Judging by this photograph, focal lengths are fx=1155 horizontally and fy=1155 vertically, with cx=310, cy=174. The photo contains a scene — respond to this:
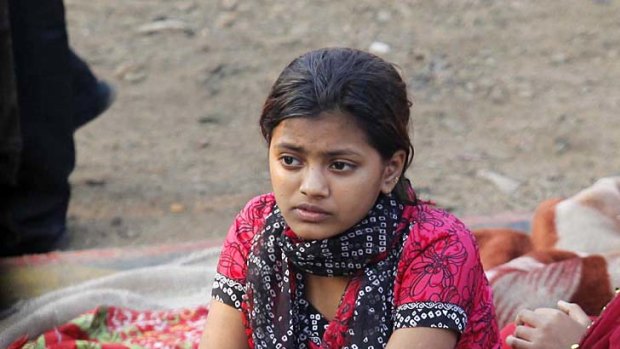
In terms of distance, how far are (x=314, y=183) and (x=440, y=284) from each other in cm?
35

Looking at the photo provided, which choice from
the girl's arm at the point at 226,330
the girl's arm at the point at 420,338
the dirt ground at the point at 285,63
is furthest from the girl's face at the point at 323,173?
the dirt ground at the point at 285,63

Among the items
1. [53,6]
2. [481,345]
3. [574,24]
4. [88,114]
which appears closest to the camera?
[481,345]

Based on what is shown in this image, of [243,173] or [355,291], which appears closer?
[355,291]

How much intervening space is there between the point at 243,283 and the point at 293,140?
465 millimetres

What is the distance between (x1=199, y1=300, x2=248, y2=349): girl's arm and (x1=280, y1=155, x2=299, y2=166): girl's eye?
1.54ft

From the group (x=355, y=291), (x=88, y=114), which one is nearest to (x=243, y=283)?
(x=355, y=291)

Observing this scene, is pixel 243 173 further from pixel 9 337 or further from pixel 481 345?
pixel 481 345

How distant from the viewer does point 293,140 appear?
2.34 metres

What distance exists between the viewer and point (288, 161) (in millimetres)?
2373

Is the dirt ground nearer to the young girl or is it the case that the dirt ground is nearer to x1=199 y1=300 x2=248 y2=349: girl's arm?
x1=199 y1=300 x2=248 y2=349: girl's arm

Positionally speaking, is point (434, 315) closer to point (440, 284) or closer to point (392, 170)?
point (440, 284)

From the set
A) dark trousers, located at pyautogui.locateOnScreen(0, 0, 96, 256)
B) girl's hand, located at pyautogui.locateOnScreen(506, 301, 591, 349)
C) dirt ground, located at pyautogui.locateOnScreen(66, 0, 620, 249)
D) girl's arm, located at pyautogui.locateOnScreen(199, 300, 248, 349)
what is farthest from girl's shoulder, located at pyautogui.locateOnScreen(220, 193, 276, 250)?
dirt ground, located at pyautogui.locateOnScreen(66, 0, 620, 249)

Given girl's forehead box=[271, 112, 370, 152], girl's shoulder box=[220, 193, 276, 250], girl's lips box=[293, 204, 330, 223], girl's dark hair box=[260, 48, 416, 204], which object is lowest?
girl's shoulder box=[220, 193, 276, 250]

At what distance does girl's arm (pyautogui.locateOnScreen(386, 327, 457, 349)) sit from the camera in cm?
242
